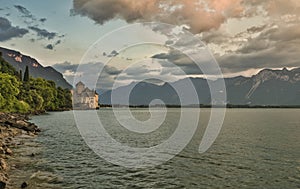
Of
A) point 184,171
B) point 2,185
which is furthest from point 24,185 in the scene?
point 184,171

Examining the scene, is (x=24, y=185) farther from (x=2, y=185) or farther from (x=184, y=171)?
(x=184, y=171)

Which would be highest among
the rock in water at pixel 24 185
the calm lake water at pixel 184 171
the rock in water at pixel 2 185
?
the rock in water at pixel 2 185

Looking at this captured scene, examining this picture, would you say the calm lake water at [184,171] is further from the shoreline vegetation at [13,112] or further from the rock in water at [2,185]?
the shoreline vegetation at [13,112]

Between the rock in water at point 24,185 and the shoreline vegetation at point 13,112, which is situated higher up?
the shoreline vegetation at point 13,112

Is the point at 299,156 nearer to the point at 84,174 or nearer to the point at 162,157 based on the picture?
the point at 162,157

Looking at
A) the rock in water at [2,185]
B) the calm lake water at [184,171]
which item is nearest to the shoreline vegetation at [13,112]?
the rock in water at [2,185]

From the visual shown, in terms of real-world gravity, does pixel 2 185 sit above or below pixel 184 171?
above

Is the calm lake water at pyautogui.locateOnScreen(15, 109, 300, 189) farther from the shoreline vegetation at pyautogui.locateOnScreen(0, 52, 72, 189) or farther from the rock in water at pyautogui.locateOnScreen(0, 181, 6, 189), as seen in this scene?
the shoreline vegetation at pyautogui.locateOnScreen(0, 52, 72, 189)

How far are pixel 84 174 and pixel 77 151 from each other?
16.2 meters

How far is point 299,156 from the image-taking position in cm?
4412

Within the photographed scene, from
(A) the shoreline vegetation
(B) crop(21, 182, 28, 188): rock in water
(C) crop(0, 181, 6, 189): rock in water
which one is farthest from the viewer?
(A) the shoreline vegetation

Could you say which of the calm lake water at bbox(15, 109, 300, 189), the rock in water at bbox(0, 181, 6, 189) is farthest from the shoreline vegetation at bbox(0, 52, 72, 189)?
the calm lake water at bbox(15, 109, 300, 189)

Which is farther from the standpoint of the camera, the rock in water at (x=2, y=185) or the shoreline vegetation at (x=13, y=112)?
the shoreline vegetation at (x=13, y=112)

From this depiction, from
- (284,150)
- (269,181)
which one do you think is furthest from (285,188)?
(284,150)
